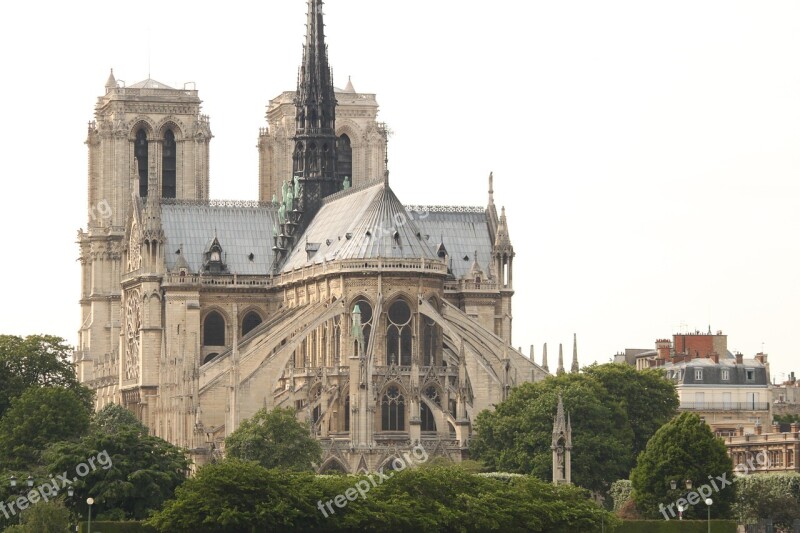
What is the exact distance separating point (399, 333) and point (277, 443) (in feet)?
57.1

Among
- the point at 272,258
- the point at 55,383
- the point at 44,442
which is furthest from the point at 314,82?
the point at 44,442

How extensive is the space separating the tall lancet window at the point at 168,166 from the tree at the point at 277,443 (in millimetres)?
50889

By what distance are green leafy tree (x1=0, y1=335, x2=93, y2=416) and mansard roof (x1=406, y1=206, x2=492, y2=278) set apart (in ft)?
106

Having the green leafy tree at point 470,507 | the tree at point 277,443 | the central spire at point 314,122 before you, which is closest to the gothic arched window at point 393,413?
the tree at point 277,443

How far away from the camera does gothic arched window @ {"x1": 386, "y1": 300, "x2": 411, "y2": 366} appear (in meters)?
152

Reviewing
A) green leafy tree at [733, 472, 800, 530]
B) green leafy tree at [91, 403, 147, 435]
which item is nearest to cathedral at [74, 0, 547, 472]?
green leafy tree at [91, 403, 147, 435]

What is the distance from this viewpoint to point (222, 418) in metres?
154

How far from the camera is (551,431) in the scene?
138 m

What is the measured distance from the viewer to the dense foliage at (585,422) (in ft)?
449

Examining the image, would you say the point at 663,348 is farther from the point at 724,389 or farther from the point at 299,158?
the point at 299,158

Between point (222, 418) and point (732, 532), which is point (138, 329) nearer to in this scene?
point (222, 418)

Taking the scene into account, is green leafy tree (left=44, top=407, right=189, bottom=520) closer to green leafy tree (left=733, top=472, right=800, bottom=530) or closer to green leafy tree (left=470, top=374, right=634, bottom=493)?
green leafy tree (left=470, top=374, right=634, bottom=493)

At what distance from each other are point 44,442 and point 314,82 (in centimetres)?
5006

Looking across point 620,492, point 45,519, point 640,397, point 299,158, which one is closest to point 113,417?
point 299,158
